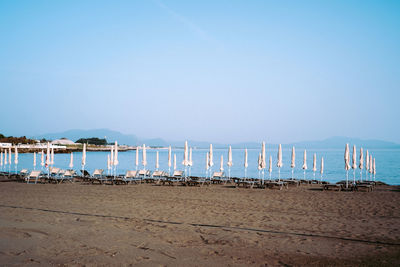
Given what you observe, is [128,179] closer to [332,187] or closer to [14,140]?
[332,187]

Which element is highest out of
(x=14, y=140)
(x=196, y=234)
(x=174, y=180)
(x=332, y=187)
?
(x=14, y=140)

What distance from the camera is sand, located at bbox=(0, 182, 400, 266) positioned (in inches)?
195

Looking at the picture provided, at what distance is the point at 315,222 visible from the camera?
25.4 ft

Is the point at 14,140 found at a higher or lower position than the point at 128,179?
higher

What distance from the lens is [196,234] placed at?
6.46m

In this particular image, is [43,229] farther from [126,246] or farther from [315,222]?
[315,222]

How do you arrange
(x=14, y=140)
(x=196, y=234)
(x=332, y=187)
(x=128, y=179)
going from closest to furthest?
(x=196, y=234)
(x=332, y=187)
(x=128, y=179)
(x=14, y=140)

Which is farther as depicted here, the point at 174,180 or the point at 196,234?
the point at 174,180

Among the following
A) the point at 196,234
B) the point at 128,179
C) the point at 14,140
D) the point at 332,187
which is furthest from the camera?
the point at 14,140

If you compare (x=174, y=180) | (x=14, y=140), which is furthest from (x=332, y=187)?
(x=14, y=140)

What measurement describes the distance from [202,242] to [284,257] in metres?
1.48

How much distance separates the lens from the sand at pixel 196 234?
4949mm

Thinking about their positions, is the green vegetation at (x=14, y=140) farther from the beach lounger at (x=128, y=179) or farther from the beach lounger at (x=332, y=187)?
the beach lounger at (x=332, y=187)

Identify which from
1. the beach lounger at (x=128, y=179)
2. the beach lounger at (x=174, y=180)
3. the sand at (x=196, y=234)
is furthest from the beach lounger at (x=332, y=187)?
the beach lounger at (x=128, y=179)
